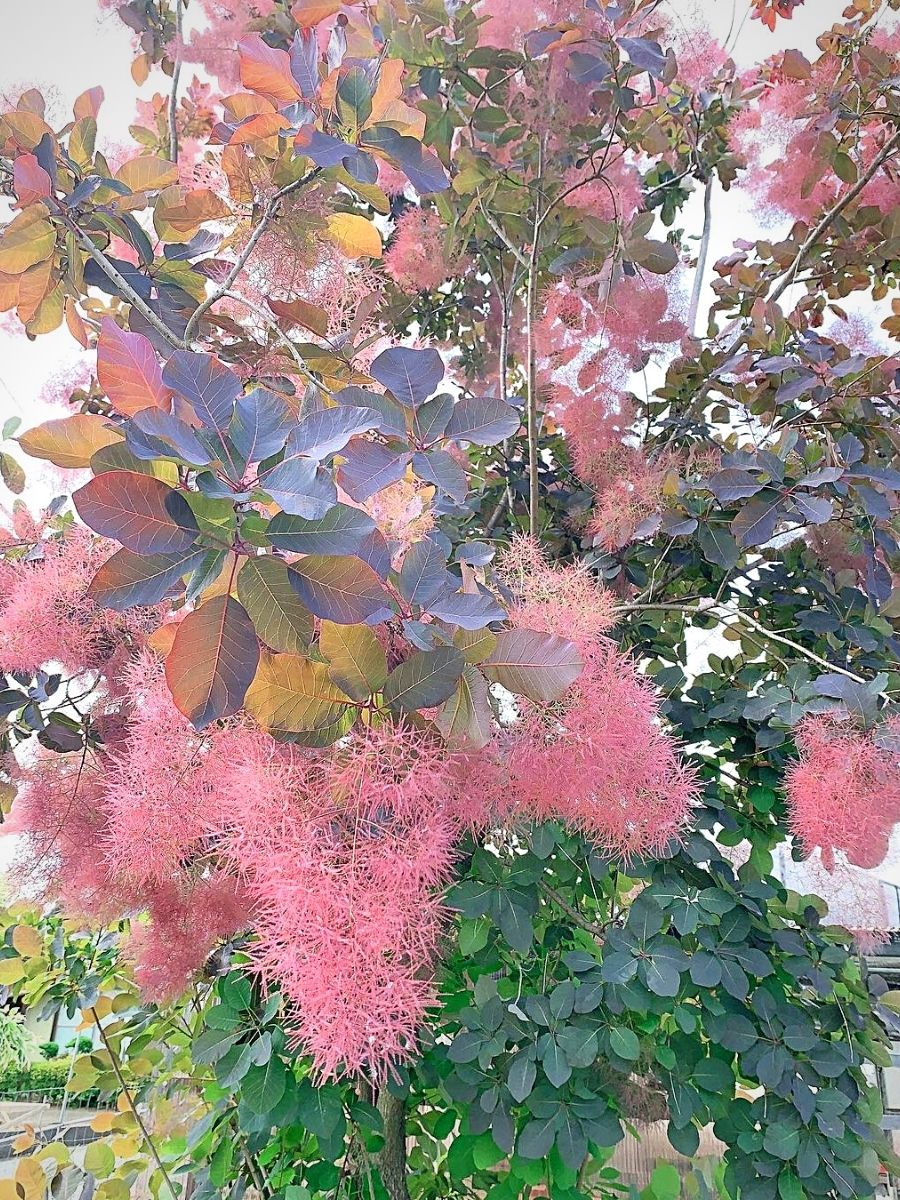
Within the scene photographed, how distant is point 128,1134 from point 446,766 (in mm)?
1156

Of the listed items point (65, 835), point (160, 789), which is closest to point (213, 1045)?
point (65, 835)

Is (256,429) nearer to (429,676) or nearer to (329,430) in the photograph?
(329,430)

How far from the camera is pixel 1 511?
3.63 ft

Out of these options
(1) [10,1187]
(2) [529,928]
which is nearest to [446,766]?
(2) [529,928]

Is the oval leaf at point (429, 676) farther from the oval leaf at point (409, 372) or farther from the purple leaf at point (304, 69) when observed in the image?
the purple leaf at point (304, 69)

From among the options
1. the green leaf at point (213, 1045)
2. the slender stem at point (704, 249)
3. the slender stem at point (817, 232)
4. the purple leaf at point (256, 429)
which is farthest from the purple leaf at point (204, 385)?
the slender stem at point (704, 249)

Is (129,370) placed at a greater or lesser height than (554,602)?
greater

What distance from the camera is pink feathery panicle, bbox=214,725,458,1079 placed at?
0.54 metres

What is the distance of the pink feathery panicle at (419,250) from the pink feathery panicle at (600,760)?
1056mm

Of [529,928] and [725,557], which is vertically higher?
[725,557]

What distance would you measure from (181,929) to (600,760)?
0.59m

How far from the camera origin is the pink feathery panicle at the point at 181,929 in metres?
0.87

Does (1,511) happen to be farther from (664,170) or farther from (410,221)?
(664,170)

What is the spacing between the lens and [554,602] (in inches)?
30.0
